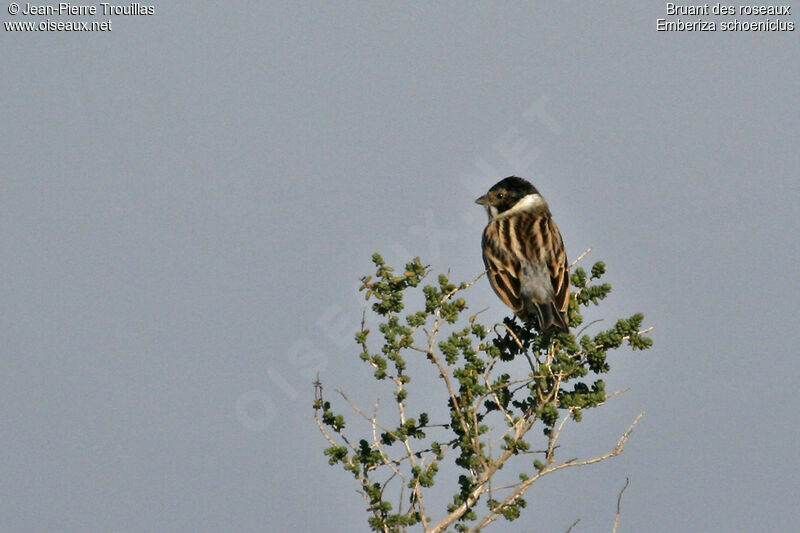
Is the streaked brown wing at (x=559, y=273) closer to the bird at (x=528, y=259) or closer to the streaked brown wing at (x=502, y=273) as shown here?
the bird at (x=528, y=259)

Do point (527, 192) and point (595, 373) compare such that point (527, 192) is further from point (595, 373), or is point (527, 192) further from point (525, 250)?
point (595, 373)

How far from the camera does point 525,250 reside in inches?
467

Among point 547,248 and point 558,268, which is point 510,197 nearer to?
point 547,248

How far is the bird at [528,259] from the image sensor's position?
10.7m

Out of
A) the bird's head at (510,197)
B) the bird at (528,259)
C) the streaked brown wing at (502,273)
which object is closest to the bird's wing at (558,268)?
the bird at (528,259)

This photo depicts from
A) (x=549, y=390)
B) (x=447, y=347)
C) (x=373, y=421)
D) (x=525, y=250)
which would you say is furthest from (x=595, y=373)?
(x=525, y=250)

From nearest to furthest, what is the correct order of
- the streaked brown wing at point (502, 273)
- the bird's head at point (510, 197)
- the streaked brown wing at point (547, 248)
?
the streaked brown wing at point (547, 248), the streaked brown wing at point (502, 273), the bird's head at point (510, 197)

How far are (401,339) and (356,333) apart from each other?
426 millimetres

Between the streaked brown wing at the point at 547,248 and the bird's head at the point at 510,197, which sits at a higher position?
the bird's head at the point at 510,197

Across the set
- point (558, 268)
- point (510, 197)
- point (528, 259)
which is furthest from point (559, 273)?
point (510, 197)

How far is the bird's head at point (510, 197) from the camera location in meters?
13.7

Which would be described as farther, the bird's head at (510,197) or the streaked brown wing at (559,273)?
the bird's head at (510,197)

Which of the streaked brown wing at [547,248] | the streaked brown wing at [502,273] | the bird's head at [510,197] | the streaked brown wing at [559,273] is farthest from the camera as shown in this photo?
the bird's head at [510,197]

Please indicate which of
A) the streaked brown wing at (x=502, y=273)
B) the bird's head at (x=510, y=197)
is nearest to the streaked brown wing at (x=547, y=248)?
the streaked brown wing at (x=502, y=273)
